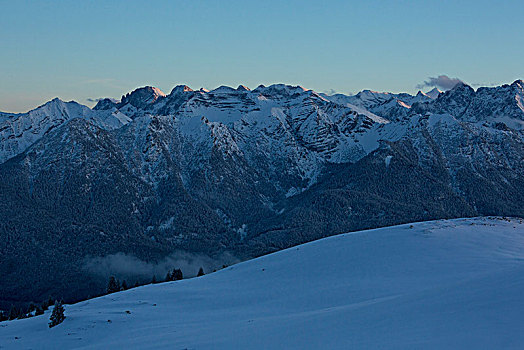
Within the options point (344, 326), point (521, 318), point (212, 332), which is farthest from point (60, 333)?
point (521, 318)

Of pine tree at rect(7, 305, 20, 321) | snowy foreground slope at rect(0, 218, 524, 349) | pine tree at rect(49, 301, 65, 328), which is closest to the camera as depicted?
snowy foreground slope at rect(0, 218, 524, 349)

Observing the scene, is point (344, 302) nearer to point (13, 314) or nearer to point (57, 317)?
point (57, 317)

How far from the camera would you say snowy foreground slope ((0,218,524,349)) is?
28.0 meters

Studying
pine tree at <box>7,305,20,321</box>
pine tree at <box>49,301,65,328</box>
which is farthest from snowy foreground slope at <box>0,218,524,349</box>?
pine tree at <box>7,305,20,321</box>

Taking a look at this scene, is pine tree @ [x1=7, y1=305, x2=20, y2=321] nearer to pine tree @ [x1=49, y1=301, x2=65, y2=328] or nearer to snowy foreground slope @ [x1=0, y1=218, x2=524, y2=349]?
snowy foreground slope @ [x1=0, y1=218, x2=524, y2=349]

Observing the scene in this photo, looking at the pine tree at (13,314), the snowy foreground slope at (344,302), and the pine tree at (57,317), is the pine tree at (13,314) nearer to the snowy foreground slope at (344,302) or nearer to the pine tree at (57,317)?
the snowy foreground slope at (344,302)

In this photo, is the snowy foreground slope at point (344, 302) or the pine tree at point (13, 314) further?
the pine tree at point (13, 314)

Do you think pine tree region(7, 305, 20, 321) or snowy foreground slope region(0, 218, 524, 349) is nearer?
snowy foreground slope region(0, 218, 524, 349)

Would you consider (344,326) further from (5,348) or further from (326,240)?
(326,240)

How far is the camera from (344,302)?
4050 cm

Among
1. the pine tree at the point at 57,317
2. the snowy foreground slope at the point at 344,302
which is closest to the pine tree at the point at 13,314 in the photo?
the snowy foreground slope at the point at 344,302

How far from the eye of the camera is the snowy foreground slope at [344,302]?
28.0m

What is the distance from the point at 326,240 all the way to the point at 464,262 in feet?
76.6

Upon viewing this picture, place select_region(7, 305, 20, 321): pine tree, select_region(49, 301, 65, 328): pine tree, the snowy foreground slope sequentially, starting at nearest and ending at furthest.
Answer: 1. the snowy foreground slope
2. select_region(49, 301, 65, 328): pine tree
3. select_region(7, 305, 20, 321): pine tree
